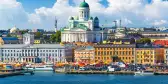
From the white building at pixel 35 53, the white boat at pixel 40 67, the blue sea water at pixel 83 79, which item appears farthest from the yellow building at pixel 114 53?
the blue sea water at pixel 83 79

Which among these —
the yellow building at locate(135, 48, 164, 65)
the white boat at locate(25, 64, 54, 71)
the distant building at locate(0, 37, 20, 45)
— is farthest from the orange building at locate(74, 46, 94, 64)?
the distant building at locate(0, 37, 20, 45)

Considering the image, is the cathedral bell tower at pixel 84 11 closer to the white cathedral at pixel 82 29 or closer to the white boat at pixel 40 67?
the white cathedral at pixel 82 29

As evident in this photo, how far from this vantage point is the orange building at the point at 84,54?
5439cm

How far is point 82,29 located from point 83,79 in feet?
78.0

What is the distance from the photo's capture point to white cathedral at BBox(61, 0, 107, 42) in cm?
6450

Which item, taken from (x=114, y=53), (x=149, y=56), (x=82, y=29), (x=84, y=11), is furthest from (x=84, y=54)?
(x=84, y=11)

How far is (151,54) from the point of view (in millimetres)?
51875

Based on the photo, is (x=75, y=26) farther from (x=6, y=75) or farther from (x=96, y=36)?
(x=6, y=75)

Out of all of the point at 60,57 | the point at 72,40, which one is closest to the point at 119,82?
the point at 60,57

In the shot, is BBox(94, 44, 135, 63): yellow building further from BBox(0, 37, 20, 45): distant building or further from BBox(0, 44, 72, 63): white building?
BBox(0, 37, 20, 45): distant building

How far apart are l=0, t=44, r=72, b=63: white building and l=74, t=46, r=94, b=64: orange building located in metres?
0.96

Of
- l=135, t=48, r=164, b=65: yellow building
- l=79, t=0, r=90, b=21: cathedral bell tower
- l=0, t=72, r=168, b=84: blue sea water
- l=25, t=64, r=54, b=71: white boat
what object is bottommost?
l=0, t=72, r=168, b=84: blue sea water

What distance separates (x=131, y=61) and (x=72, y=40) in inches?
523

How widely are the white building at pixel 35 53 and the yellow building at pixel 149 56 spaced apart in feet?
22.2
